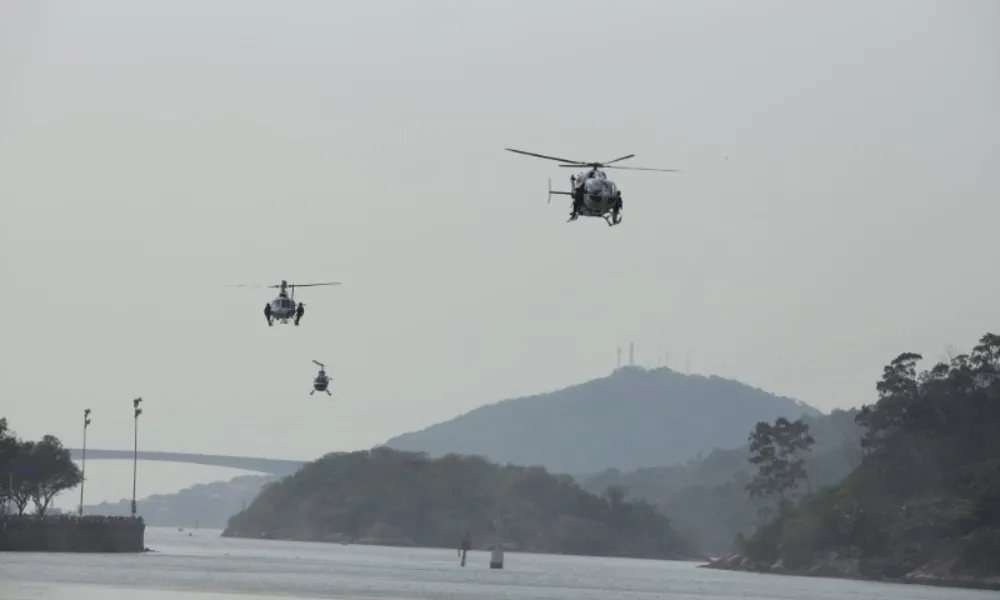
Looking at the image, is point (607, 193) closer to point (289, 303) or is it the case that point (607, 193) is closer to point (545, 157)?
point (545, 157)

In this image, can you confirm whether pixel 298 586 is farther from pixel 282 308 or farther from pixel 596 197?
pixel 596 197

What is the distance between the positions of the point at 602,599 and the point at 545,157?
6620 cm

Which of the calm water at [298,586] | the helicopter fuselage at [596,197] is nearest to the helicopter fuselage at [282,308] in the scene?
the calm water at [298,586]

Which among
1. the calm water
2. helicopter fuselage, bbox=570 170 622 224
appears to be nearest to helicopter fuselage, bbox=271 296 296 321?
the calm water

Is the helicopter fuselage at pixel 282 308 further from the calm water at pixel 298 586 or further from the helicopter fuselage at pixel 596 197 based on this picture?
the helicopter fuselage at pixel 596 197

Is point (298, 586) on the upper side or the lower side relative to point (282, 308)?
lower

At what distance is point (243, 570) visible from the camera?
18650 cm

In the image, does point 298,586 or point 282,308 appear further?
point 298,586

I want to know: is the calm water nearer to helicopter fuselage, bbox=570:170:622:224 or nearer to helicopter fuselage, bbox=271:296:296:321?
helicopter fuselage, bbox=271:296:296:321

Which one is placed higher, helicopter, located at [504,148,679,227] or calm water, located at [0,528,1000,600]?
helicopter, located at [504,148,679,227]

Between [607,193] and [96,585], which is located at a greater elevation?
[607,193]

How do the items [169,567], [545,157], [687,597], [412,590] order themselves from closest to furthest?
[545,157]
[412,590]
[687,597]
[169,567]

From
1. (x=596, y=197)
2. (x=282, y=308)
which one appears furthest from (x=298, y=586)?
(x=596, y=197)

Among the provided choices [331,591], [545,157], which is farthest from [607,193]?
[331,591]
